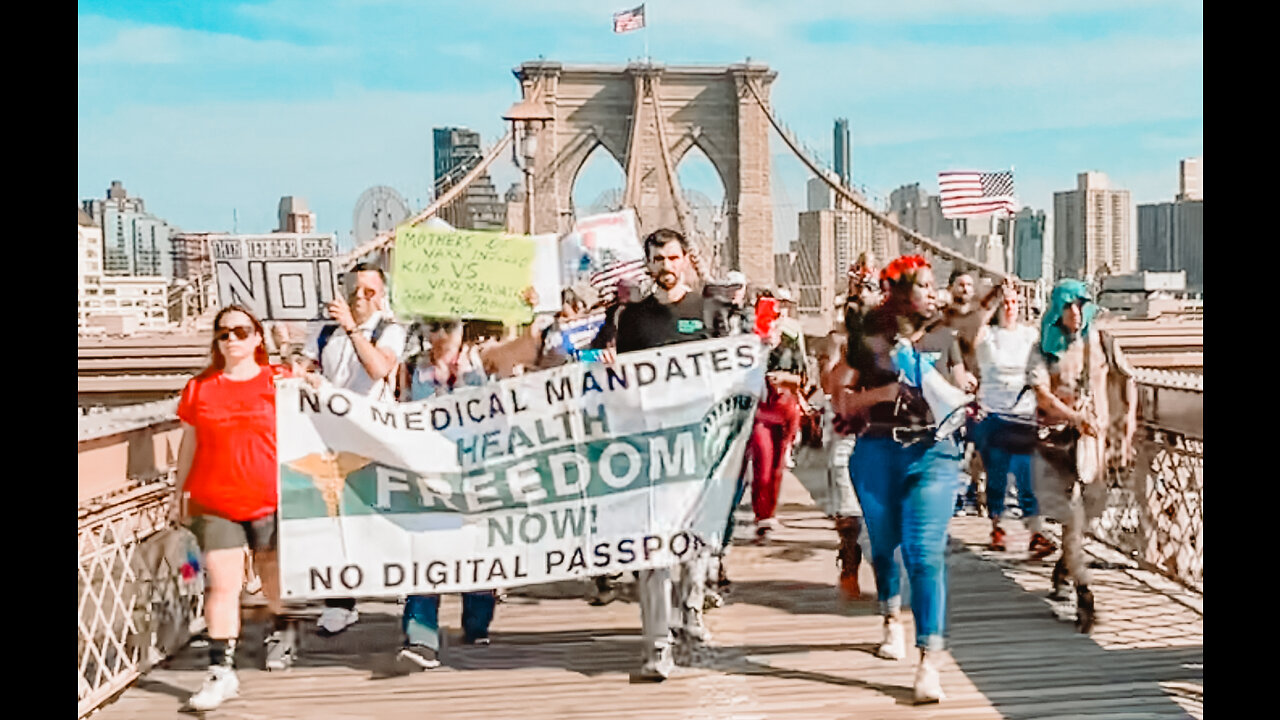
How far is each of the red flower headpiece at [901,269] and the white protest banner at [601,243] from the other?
1252 mm

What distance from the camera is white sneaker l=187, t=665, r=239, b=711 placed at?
3879mm

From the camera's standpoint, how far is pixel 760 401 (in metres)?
4.34

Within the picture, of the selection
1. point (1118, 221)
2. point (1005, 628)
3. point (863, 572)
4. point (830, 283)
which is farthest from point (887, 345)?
point (830, 283)

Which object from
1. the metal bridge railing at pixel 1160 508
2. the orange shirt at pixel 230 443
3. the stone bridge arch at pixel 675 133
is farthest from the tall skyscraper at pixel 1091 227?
the stone bridge arch at pixel 675 133

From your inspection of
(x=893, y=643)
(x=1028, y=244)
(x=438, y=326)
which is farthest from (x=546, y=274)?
(x=1028, y=244)

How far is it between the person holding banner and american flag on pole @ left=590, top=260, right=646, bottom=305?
3.19 feet

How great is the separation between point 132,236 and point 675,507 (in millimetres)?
13009

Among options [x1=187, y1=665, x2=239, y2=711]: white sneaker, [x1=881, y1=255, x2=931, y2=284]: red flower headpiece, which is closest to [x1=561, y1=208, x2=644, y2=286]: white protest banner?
[x1=881, y1=255, x2=931, y2=284]: red flower headpiece

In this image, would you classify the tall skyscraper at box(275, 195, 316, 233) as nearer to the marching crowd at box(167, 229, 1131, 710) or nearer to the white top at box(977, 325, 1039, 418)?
the marching crowd at box(167, 229, 1131, 710)

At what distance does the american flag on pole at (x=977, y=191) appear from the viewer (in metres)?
5.97

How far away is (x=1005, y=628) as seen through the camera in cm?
455

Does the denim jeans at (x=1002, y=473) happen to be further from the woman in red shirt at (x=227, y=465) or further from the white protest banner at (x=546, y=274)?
the woman in red shirt at (x=227, y=465)

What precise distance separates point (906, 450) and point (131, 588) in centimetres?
251
